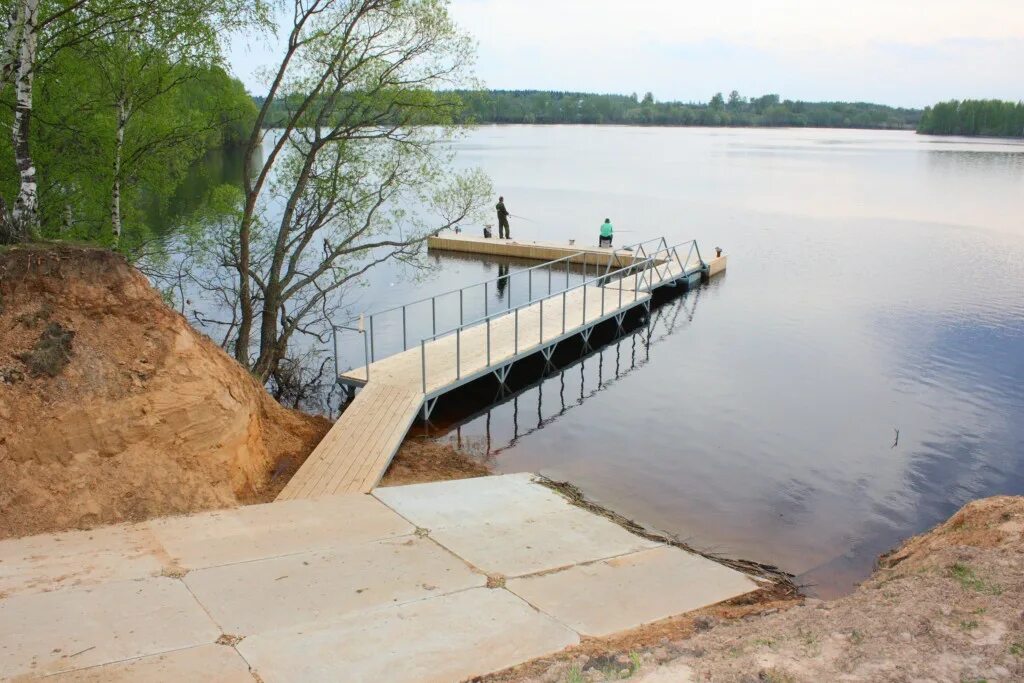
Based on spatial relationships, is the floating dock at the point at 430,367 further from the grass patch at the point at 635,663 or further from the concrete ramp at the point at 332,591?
the grass patch at the point at 635,663

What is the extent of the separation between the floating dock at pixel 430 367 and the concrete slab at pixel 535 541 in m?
1.97

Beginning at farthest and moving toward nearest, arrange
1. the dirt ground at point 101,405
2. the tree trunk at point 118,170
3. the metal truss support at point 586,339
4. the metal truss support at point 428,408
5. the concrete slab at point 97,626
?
1. the metal truss support at point 586,339
2. the tree trunk at point 118,170
3. the metal truss support at point 428,408
4. the dirt ground at point 101,405
5. the concrete slab at point 97,626

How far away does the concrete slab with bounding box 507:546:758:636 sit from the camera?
8011 mm

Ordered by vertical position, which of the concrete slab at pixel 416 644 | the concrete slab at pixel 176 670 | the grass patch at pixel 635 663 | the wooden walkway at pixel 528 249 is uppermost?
the wooden walkway at pixel 528 249

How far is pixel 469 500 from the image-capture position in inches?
437

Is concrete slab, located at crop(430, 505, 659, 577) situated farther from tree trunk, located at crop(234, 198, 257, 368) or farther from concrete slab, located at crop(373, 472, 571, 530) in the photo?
tree trunk, located at crop(234, 198, 257, 368)

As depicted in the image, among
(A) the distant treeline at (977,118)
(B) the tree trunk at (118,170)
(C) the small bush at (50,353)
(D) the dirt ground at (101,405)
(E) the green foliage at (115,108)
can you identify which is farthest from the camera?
(A) the distant treeline at (977,118)

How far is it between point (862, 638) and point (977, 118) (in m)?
148

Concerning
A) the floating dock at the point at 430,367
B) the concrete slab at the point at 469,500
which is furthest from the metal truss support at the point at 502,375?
the concrete slab at the point at 469,500

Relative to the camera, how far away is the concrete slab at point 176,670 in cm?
639

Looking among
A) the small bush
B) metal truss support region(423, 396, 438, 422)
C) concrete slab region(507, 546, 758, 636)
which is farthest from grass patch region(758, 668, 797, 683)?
metal truss support region(423, 396, 438, 422)

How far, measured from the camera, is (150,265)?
18859 mm

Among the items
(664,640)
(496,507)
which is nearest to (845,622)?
(664,640)

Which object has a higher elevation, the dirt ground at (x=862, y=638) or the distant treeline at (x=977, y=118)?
the distant treeline at (x=977, y=118)
